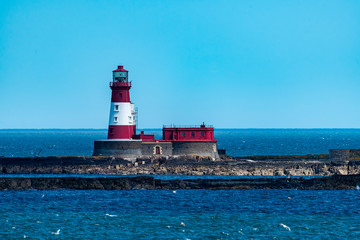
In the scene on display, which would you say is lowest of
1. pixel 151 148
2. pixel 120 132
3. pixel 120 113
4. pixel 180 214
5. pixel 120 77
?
pixel 180 214

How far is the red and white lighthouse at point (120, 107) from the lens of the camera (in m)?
69.2

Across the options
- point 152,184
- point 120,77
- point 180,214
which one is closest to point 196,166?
point 152,184

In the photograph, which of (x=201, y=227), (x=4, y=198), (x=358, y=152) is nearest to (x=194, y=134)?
(x=358, y=152)

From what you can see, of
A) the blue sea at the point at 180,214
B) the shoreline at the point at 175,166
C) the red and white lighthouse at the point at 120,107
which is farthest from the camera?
the red and white lighthouse at the point at 120,107

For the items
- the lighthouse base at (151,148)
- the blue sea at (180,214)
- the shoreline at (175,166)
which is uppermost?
the lighthouse base at (151,148)

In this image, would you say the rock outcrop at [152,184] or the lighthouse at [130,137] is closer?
the rock outcrop at [152,184]

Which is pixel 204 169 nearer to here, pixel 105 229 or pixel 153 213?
pixel 153 213

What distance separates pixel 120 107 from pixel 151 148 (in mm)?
5846

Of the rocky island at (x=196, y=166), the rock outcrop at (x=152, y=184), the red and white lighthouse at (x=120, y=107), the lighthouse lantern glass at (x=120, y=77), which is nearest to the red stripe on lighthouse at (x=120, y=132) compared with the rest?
the red and white lighthouse at (x=120, y=107)

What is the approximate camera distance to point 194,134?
231ft

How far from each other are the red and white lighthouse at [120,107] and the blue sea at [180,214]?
19.5 metres

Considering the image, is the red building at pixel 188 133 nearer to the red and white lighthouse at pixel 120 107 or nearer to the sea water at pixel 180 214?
the red and white lighthouse at pixel 120 107

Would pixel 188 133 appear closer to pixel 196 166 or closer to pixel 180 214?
pixel 196 166

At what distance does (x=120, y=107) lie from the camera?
2724 inches
